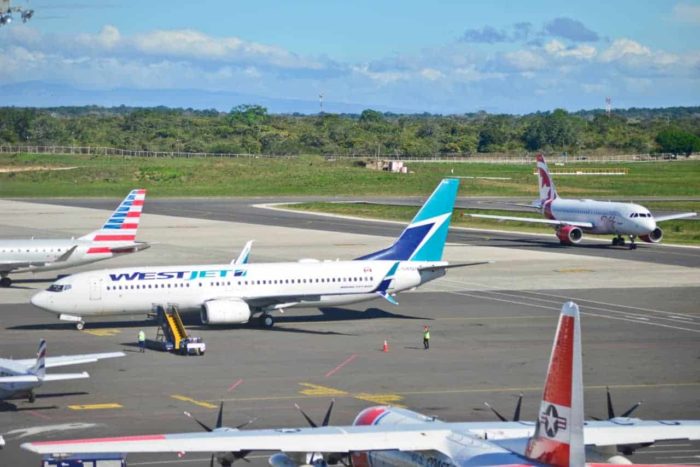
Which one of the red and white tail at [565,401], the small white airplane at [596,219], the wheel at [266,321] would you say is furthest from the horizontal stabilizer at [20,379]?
the small white airplane at [596,219]

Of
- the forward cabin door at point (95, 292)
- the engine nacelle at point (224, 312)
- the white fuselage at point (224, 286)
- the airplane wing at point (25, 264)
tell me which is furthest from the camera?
the airplane wing at point (25, 264)

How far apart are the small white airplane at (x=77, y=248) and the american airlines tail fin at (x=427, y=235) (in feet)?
67.2

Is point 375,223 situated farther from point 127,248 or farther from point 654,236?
point 127,248

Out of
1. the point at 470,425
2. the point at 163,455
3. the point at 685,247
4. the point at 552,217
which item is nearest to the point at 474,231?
the point at 552,217

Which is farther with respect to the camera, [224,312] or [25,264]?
[25,264]

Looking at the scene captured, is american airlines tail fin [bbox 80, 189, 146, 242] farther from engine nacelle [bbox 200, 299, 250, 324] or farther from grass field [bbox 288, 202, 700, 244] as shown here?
grass field [bbox 288, 202, 700, 244]

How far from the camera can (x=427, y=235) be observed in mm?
65688

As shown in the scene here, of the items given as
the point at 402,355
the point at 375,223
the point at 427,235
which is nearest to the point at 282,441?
the point at 402,355

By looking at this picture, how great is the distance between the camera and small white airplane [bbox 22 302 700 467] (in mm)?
23828

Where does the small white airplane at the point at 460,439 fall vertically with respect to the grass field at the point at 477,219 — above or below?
above

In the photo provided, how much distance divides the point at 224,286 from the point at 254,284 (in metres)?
1.55

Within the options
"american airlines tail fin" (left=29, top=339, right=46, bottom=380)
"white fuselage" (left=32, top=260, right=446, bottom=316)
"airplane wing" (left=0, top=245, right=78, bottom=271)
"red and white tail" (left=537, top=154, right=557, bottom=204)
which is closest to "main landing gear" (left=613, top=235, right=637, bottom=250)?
"red and white tail" (left=537, top=154, right=557, bottom=204)

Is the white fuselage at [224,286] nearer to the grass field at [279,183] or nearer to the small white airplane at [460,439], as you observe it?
the small white airplane at [460,439]

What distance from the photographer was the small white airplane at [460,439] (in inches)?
938
